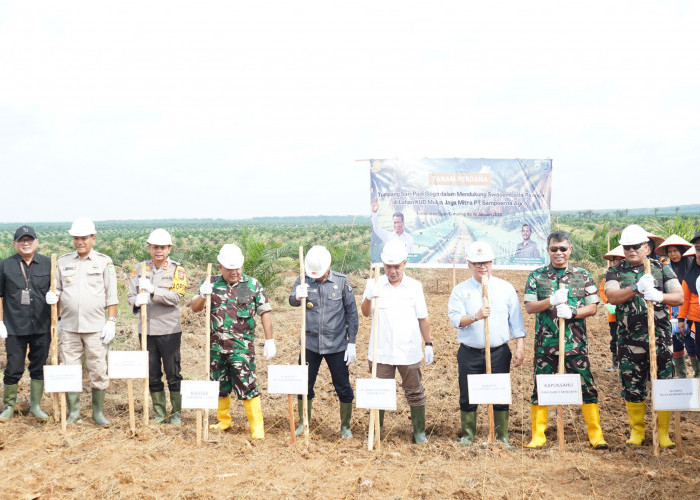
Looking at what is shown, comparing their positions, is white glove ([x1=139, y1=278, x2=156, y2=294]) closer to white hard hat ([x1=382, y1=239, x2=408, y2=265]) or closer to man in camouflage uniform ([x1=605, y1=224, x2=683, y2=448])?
white hard hat ([x1=382, y1=239, x2=408, y2=265])

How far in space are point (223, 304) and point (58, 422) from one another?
2.17 metres

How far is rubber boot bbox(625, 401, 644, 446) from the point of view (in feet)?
17.7

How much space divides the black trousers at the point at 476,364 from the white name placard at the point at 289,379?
4.57 feet

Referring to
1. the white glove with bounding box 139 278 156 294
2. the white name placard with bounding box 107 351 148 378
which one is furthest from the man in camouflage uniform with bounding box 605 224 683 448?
the white name placard with bounding box 107 351 148 378

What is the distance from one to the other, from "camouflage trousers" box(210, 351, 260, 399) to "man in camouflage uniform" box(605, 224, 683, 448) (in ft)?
10.7

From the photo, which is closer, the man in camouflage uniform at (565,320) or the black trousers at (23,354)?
the man in camouflage uniform at (565,320)

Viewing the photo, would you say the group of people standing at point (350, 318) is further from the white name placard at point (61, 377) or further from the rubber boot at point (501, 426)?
the white name placard at point (61, 377)

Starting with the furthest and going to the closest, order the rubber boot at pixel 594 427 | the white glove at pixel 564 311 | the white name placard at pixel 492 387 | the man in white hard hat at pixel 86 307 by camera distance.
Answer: the man in white hard hat at pixel 86 307
the rubber boot at pixel 594 427
the white name placard at pixel 492 387
the white glove at pixel 564 311

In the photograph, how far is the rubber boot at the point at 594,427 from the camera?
5363 mm

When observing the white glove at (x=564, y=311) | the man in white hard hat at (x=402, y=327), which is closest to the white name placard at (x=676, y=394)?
the white glove at (x=564, y=311)

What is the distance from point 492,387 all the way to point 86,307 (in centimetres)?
391

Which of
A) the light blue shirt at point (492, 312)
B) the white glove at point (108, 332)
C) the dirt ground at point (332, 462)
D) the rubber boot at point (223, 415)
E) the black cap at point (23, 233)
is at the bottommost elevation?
the dirt ground at point (332, 462)

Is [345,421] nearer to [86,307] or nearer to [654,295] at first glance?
[86,307]

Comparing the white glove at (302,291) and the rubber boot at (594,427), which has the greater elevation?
the white glove at (302,291)
